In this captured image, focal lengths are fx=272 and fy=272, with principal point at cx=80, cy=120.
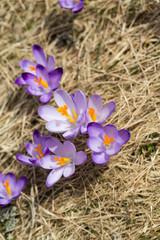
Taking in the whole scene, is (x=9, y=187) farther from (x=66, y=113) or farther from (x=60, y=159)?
(x=66, y=113)

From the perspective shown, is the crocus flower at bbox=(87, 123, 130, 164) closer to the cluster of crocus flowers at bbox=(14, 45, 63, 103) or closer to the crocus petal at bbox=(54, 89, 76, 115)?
the crocus petal at bbox=(54, 89, 76, 115)

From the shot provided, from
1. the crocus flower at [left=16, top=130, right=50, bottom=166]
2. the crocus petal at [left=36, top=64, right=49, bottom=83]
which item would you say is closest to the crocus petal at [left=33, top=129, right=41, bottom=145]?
the crocus flower at [left=16, top=130, right=50, bottom=166]

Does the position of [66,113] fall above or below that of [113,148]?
above

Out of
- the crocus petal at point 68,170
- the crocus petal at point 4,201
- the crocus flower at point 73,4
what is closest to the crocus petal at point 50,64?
the crocus flower at point 73,4

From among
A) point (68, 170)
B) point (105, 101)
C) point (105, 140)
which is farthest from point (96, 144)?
point (105, 101)

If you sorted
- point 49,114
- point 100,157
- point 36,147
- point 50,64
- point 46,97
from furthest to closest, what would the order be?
point 50,64
point 46,97
point 36,147
point 49,114
point 100,157

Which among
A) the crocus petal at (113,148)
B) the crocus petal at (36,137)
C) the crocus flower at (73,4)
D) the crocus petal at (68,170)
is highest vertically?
the crocus flower at (73,4)

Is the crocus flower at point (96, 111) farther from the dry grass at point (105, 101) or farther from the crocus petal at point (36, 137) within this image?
the crocus petal at point (36, 137)

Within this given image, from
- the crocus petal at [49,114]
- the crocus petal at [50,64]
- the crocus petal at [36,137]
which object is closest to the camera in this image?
the crocus petal at [49,114]
